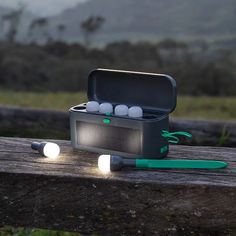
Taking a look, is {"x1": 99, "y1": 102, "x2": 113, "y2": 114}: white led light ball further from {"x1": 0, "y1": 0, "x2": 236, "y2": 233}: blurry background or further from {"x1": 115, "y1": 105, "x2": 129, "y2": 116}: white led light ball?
{"x1": 0, "y1": 0, "x2": 236, "y2": 233}: blurry background

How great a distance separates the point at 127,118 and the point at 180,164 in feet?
0.99

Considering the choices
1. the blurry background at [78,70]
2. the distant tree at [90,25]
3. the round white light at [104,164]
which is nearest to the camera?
the round white light at [104,164]

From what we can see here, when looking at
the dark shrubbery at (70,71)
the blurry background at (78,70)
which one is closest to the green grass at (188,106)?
the blurry background at (78,70)

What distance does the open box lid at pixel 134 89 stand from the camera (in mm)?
2097

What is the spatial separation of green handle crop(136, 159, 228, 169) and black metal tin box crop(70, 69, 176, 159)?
57 millimetres

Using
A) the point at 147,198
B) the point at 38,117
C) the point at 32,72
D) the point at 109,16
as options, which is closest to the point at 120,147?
the point at 147,198

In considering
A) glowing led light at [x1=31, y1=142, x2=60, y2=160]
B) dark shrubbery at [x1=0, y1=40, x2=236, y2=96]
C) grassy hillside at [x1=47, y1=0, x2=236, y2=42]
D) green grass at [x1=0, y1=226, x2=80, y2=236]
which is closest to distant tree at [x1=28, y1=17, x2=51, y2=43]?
dark shrubbery at [x1=0, y1=40, x2=236, y2=96]

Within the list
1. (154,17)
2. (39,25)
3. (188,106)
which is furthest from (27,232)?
(154,17)

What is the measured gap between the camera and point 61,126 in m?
3.57

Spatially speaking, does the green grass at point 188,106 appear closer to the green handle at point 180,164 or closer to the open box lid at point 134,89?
the open box lid at point 134,89

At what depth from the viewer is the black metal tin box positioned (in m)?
2.05

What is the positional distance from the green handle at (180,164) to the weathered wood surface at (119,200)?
0.03 metres

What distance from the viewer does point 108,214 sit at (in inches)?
75.4

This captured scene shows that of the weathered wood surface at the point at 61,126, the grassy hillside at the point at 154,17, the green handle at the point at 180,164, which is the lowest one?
the grassy hillside at the point at 154,17
